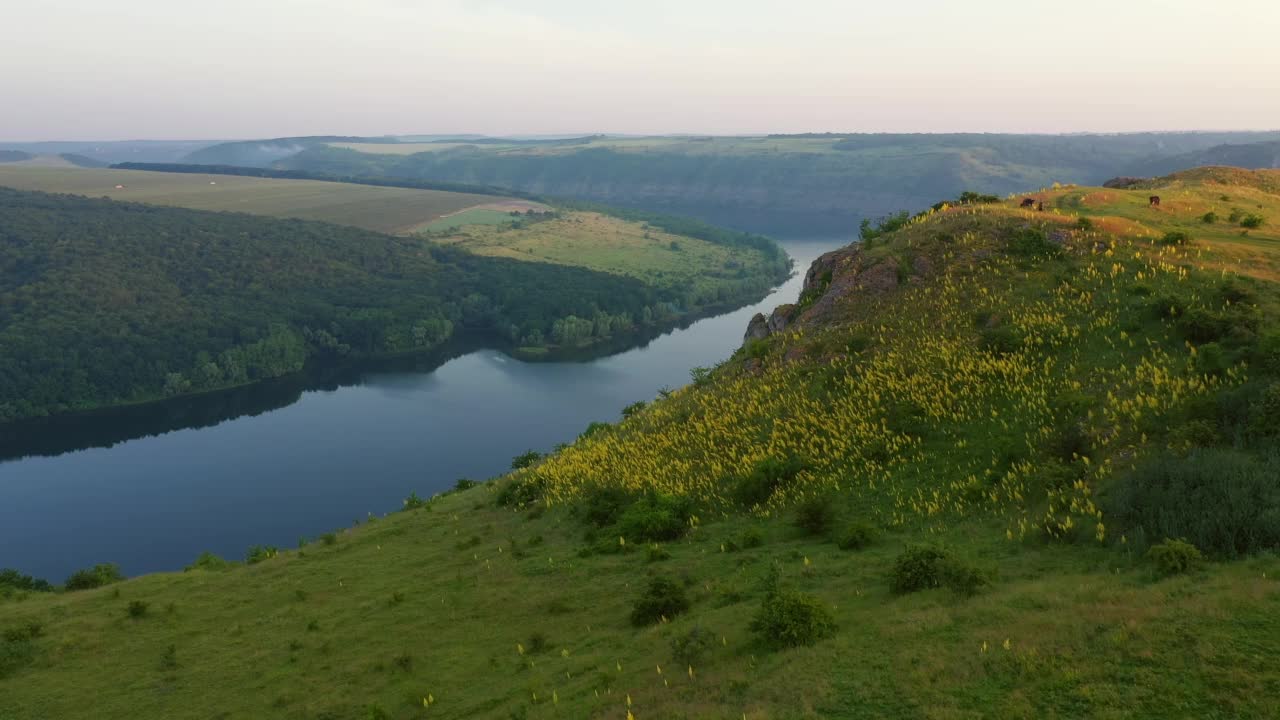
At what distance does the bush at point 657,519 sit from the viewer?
1096 inches

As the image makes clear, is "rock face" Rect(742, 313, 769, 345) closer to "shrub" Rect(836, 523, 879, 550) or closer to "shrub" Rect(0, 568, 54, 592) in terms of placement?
"shrub" Rect(836, 523, 879, 550)

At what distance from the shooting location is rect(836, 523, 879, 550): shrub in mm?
22359

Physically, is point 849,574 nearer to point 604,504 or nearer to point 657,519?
point 657,519

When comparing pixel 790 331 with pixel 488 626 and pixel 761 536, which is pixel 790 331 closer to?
pixel 761 536

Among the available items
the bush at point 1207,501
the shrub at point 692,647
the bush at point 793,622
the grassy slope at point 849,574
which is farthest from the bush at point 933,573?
the shrub at point 692,647

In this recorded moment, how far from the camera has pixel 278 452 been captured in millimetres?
107438

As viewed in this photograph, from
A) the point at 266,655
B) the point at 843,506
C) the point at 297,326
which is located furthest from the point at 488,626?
the point at 297,326

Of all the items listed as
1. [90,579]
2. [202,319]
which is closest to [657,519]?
[90,579]

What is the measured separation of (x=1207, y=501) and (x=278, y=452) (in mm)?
113058

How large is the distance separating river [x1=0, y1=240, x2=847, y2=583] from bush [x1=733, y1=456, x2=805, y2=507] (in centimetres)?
6704

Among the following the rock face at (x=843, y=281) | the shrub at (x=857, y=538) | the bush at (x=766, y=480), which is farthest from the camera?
the rock face at (x=843, y=281)

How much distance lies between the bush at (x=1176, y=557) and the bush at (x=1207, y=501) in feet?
3.12

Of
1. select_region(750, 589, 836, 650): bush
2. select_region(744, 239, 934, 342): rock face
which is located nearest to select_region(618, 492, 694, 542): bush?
select_region(750, 589, 836, 650): bush

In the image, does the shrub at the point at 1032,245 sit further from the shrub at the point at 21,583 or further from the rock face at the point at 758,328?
the shrub at the point at 21,583
